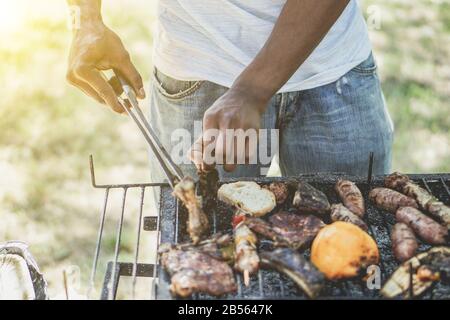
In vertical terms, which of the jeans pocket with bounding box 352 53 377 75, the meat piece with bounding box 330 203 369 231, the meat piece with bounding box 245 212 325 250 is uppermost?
the jeans pocket with bounding box 352 53 377 75

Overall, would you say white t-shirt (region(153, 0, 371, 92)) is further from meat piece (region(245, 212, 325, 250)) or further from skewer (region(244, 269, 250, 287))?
skewer (region(244, 269, 250, 287))

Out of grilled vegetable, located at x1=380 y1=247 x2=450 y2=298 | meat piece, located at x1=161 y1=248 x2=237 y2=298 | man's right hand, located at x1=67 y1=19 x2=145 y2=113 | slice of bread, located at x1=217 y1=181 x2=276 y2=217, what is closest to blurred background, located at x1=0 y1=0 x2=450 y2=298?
man's right hand, located at x1=67 y1=19 x2=145 y2=113

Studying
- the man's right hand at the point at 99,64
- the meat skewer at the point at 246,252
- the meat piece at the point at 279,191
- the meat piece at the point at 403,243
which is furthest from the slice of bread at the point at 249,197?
the man's right hand at the point at 99,64

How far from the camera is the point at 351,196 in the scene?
256 centimetres

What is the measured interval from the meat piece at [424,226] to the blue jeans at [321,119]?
0.54m

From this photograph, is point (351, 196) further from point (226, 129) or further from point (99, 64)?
point (99, 64)

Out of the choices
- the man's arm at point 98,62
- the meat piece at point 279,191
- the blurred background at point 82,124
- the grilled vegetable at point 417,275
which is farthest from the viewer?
the blurred background at point 82,124

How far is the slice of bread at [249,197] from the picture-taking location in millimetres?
2520

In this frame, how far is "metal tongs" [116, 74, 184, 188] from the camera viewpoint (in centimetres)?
252

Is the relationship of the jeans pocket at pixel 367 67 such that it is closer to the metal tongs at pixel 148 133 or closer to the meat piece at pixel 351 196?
the meat piece at pixel 351 196
